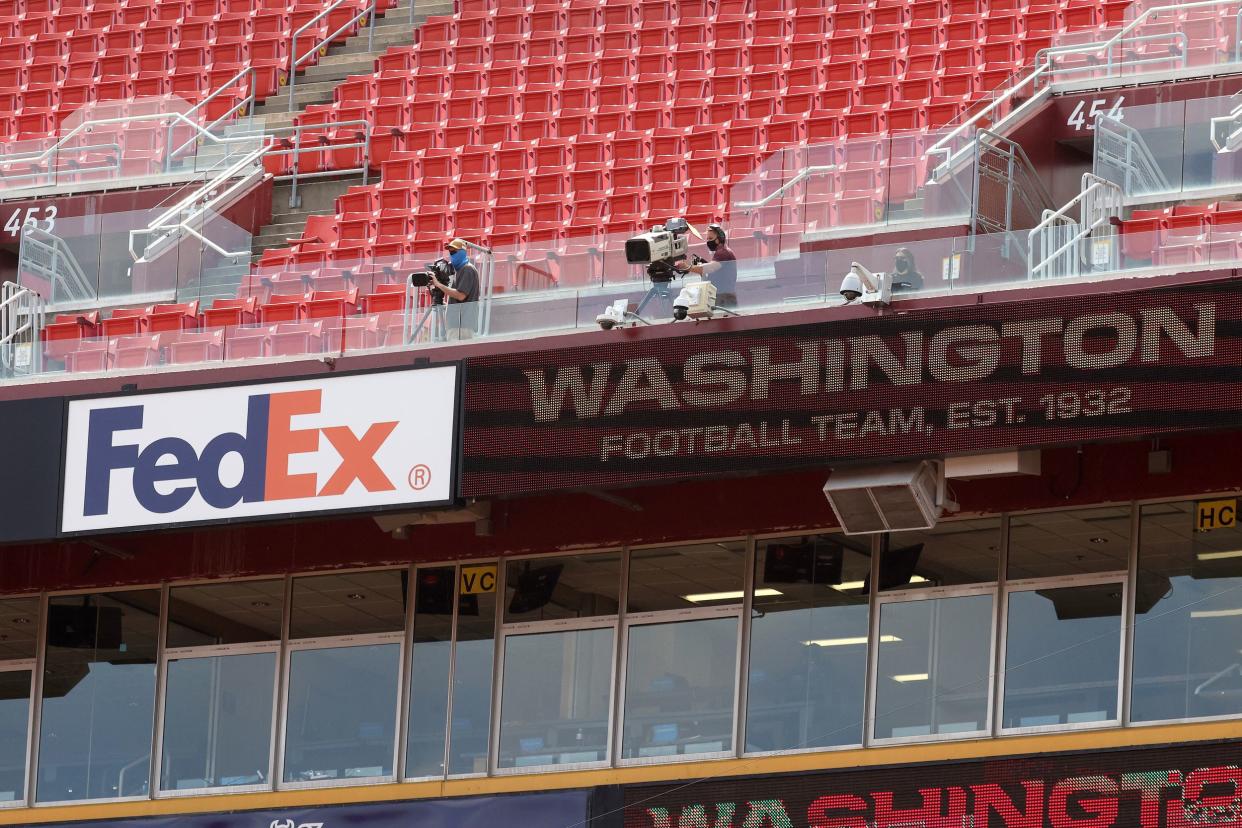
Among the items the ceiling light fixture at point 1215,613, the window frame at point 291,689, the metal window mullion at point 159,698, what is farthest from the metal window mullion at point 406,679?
the ceiling light fixture at point 1215,613

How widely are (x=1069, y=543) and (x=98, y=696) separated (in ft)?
23.3

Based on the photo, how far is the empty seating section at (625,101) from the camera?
20.5m

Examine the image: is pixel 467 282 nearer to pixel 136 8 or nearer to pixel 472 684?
pixel 472 684

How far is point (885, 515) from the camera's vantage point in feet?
49.9

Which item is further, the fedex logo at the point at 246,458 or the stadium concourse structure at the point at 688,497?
the fedex logo at the point at 246,458

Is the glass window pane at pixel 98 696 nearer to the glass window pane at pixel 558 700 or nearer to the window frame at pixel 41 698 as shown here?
the window frame at pixel 41 698

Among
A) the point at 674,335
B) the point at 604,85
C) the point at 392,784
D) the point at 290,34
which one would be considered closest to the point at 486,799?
the point at 392,784

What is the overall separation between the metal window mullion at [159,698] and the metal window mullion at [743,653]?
14.1ft

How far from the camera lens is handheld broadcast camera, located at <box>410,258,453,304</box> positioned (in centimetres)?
1664

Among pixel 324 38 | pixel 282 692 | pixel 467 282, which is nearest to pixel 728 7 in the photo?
pixel 324 38

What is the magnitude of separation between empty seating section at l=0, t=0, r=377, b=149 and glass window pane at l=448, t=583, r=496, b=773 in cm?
902

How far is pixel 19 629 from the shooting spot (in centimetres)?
1853

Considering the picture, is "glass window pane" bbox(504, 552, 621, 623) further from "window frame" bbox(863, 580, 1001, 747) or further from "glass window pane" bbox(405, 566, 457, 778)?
"window frame" bbox(863, 580, 1001, 747)

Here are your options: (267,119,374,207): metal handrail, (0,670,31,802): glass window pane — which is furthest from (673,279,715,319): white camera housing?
(267,119,374,207): metal handrail
